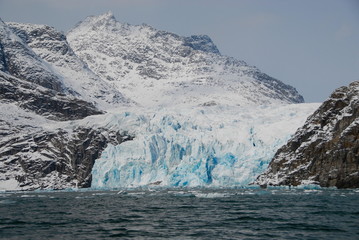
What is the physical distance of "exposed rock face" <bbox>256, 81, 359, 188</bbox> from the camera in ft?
316

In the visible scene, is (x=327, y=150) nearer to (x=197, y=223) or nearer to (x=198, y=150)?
(x=198, y=150)

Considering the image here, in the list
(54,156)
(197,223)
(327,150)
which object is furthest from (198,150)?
(197,223)

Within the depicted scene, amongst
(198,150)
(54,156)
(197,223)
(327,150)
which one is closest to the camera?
(197,223)

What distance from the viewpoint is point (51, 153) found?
19200 centimetres

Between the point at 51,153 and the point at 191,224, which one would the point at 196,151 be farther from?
the point at 191,224

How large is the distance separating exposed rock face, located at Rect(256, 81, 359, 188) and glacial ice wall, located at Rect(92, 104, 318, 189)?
17.3 metres

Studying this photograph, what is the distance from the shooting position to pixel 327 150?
339 feet

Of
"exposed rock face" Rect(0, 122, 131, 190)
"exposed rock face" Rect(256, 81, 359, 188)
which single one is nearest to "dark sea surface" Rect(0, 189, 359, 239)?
"exposed rock face" Rect(256, 81, 359, 188)

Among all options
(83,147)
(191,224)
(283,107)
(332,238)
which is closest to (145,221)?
(191,224)

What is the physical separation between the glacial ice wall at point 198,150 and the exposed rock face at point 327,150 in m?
17.3

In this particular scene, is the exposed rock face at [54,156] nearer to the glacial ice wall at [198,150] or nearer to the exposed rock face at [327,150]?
the glacial ice wall at [198,150]

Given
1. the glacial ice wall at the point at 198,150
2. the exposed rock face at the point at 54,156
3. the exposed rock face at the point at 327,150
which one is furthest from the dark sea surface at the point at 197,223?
the exposed rock face at the point at 54,156

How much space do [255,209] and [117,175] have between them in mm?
94151

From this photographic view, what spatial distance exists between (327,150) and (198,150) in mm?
47791
